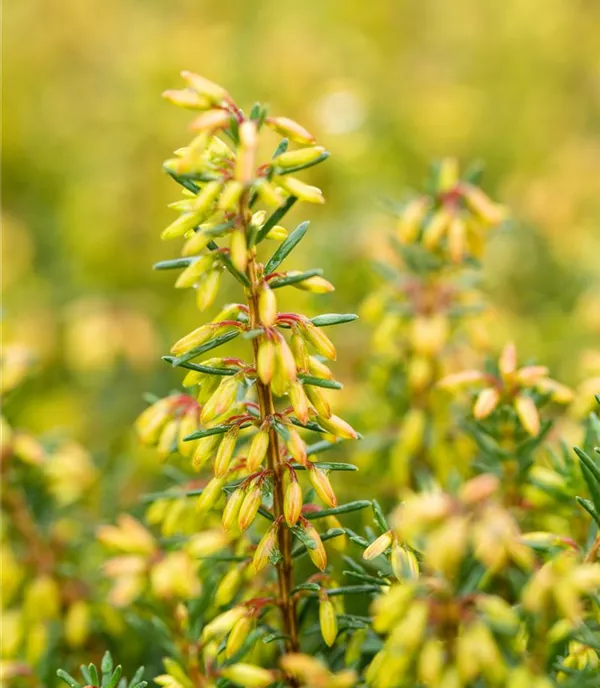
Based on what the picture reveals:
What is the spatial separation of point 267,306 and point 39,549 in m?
0.74

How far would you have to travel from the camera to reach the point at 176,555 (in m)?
0.95

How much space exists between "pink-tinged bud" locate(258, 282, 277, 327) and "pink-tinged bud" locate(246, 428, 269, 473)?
123 mm

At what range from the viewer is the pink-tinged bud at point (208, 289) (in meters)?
0.80

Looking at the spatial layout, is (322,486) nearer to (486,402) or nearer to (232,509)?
(232,509)

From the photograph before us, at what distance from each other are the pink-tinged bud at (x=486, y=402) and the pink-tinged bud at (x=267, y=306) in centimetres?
35

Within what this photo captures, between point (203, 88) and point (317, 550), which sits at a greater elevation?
point (203, 88)

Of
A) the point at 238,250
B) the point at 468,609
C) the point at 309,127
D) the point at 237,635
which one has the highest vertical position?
the point at 309,127

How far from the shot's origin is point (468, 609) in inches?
28.2

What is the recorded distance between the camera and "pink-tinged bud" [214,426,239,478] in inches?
33.1

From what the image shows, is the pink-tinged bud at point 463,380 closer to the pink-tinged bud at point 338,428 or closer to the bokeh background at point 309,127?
the pink-tinged bud at point 338,428

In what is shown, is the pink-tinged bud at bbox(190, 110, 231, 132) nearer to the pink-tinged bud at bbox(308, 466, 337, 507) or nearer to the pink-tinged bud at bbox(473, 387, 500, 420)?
the pink-tinged bud at bbox(308, 466, 337, 507)

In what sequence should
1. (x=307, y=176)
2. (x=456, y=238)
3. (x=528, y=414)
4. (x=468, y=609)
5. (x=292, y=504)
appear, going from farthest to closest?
1. (x=307, y=176)
2. (x=456, y=238)
3. (x=528, y=414)
4. (x=292, y=504)
5. (x=468, y=609)

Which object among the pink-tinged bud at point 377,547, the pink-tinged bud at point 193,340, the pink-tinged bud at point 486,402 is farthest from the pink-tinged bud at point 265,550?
the pink-tinged bud at point 486,402

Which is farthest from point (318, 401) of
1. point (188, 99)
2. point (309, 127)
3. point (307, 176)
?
point (309, 127)
